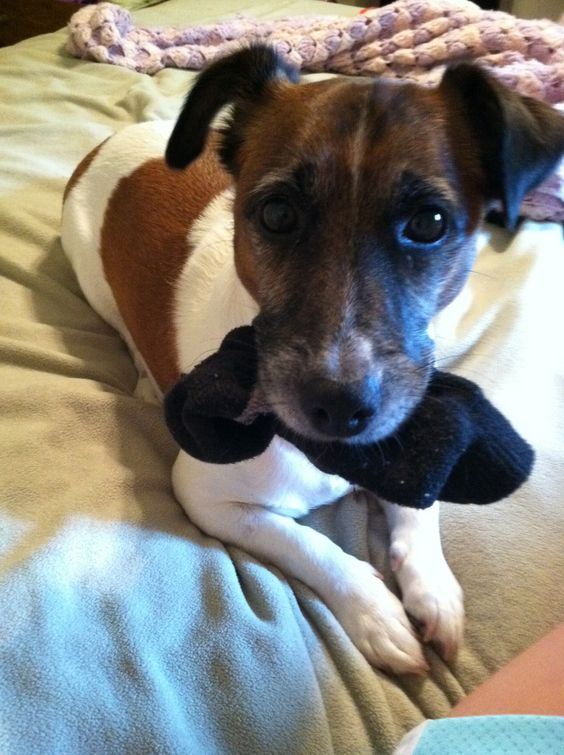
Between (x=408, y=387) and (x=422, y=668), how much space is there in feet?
1.48

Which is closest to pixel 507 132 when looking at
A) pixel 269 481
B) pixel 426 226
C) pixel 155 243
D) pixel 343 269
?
pixel 426 226

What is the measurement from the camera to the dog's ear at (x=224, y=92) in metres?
1.26

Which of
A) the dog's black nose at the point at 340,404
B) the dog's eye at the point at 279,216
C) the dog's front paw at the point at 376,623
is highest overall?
the dog's eye at the point at 279,216

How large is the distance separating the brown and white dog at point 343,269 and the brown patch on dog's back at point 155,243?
0.30ft

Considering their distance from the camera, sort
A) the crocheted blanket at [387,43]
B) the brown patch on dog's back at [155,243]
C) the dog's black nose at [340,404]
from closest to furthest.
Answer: the dog's black nose at [340,404]
the brown patch on dog's back at [155,243]
the crocheted blanket at [387,43]

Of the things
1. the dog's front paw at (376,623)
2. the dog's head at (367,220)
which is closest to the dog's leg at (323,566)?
the dog's front paw at (376,623)

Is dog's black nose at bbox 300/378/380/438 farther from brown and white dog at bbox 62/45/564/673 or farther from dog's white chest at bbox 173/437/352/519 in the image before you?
dog's white chest at bbox 173/437/352/519

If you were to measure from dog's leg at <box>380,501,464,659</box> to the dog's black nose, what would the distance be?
382 mm

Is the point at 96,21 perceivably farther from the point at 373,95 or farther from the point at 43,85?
the point at 373,95

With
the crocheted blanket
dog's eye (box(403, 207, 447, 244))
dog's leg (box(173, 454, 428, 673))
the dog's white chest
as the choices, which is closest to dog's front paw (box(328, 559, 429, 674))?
dog's leg (box(173, 454, 428, 673))

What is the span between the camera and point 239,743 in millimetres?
970

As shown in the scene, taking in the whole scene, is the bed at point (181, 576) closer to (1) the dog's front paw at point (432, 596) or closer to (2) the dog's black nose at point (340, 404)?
(1) the dog's front paw at point (432, 596)

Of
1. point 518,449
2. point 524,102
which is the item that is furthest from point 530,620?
point 524,102

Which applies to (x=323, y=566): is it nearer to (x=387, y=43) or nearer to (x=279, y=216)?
(x=279, y=216)
